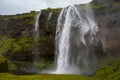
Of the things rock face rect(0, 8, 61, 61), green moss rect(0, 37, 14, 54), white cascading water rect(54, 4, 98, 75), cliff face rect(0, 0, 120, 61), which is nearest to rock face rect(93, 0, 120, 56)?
cliff face rect(0, 0, 120, 61)

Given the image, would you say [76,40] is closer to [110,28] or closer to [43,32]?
[110,28]

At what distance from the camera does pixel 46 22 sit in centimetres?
11344

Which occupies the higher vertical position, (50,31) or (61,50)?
(50,31)

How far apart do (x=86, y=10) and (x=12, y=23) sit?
32527mm

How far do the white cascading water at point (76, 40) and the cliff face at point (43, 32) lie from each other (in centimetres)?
337

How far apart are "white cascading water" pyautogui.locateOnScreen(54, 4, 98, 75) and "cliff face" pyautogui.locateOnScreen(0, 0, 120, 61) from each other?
3.37m

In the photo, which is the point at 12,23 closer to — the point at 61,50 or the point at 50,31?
the point at 50,31

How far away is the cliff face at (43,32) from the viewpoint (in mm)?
99000

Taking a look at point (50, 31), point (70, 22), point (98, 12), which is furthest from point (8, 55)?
point (98, 12)

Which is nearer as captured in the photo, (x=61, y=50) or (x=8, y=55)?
(x=61, y=50)

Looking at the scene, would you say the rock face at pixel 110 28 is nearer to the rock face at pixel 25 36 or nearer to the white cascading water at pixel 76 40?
the white cascading water at pixel 76 40

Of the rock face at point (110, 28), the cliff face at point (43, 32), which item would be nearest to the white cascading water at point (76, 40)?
the rock face at point (110, 28)

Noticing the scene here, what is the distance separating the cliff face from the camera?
3898 inches

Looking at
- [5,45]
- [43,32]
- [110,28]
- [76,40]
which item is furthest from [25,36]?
[110,28]
